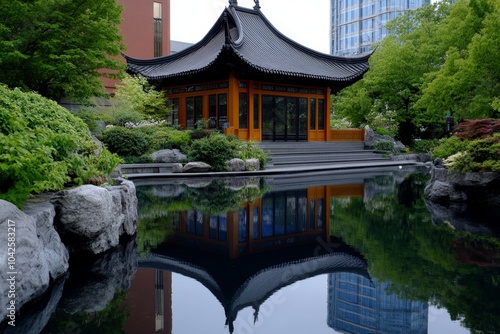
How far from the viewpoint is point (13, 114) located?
4.93 meters

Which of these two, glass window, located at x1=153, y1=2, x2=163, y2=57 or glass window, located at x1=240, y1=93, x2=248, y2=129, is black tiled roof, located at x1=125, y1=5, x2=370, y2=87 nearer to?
glass window, located at x1=240, y1=93, x2=248, y2=129

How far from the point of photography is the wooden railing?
26.3m

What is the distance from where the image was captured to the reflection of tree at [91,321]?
11.7 feet

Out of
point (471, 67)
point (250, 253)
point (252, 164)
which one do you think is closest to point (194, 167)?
point (252, 164)

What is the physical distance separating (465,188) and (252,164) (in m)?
8.91

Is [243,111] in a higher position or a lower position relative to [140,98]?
lower

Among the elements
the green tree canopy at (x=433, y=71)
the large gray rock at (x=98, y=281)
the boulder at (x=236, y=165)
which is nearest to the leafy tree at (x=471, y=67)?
the green tree canopy at (x=433, y=71)

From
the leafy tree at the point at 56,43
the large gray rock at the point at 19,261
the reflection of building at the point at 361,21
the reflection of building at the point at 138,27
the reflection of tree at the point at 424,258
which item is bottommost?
the reflection of tree at the point at 424,258

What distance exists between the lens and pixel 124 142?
17375 millimetres

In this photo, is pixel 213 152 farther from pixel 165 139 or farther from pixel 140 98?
pixel 140 98

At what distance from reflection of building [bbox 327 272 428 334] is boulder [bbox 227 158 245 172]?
12594 mm

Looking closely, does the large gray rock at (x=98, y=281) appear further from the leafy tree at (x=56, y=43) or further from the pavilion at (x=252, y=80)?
the pavilion at (x=252, y=80)

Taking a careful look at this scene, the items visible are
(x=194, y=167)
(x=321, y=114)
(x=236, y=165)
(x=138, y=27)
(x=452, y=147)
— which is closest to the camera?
(x=452, y=147)

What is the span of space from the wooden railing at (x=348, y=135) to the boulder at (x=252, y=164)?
9.46 meters
